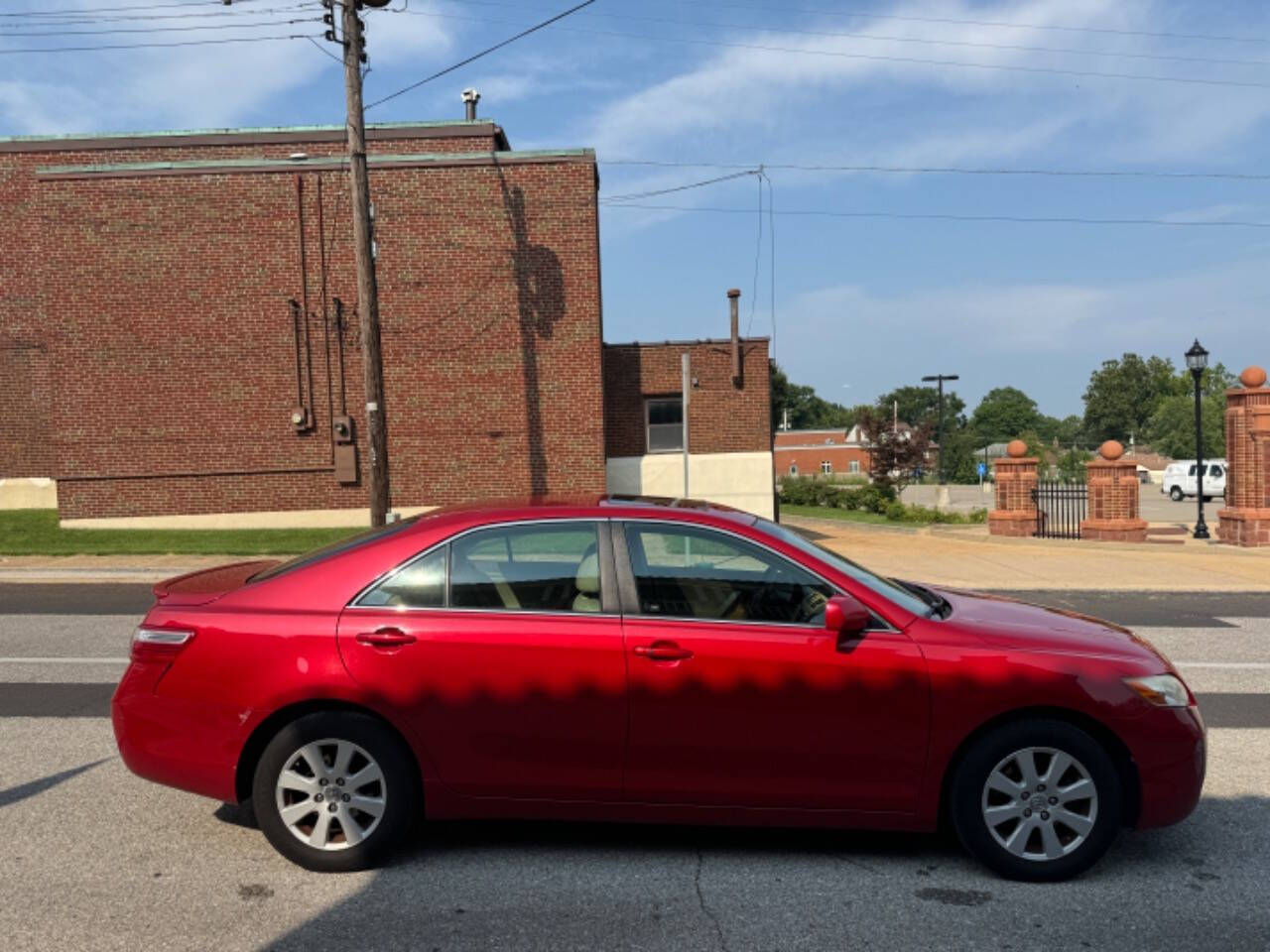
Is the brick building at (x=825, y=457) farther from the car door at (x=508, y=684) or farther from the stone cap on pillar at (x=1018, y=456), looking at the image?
the car door at (x=508, y=684)

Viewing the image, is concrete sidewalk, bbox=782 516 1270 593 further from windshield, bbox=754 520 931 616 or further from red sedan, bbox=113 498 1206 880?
red sedan, bbox=113 498 1206 880

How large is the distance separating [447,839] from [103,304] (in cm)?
1873

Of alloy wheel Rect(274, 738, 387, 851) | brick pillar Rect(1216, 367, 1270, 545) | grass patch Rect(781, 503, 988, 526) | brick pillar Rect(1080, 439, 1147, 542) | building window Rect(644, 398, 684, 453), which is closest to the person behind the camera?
alloy wheel Rect(274, 738, 387, 851)

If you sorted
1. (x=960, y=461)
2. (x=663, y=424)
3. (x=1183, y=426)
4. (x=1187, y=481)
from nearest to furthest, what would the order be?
(x=663, y=424)
(x=1187, y=481)
(x=960, y=461)
(x=1183, y=426)

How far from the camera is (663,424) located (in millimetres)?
22969

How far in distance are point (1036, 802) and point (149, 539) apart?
17.9 m

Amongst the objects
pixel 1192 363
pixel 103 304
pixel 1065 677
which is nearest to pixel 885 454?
pixel 1192 363

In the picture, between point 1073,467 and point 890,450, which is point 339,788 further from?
point 1073,467

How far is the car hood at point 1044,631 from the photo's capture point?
13.9 ft

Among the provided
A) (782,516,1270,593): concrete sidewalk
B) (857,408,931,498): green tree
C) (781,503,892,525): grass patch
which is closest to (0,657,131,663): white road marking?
(782,516,1270,593): concrete sidewalk

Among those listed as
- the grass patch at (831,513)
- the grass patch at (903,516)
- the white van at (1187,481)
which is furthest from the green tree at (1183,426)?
the grass patch at (903,516)

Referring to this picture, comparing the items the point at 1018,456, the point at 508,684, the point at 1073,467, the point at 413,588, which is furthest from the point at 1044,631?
the point at 1073,467

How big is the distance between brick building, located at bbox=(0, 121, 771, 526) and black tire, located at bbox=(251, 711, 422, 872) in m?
16.2

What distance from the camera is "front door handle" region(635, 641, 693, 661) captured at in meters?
4.13
